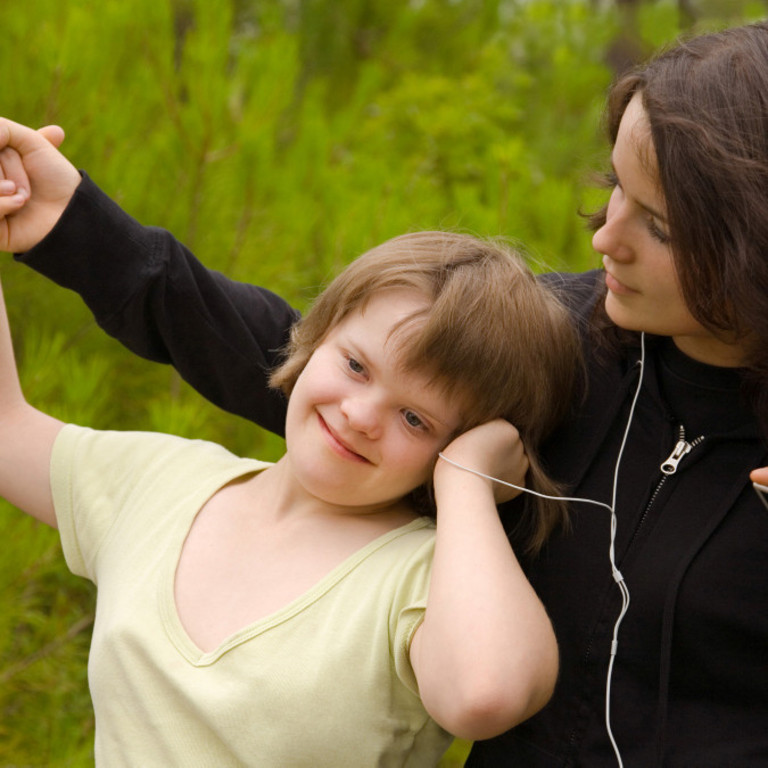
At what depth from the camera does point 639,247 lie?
1.33m

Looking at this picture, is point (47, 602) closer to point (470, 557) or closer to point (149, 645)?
point (149, 645)

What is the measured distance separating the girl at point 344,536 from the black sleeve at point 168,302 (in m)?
0.09

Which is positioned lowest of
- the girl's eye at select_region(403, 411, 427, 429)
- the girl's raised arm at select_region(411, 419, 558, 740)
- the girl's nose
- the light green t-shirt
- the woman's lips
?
the light green t-shirt

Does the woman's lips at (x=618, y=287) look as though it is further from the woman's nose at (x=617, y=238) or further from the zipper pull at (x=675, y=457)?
the zipper pull at (x=675, y=457)

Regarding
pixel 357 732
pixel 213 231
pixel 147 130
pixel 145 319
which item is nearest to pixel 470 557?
pixel 357 732

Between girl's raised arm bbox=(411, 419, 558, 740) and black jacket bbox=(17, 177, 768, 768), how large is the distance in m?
0.14

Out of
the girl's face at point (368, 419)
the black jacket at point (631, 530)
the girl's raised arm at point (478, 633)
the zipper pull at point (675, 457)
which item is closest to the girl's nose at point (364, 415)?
the girl's face at point (368, 419)

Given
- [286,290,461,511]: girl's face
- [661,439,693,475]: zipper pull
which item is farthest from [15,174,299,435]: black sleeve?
[661,439,693,475]: zipper pull

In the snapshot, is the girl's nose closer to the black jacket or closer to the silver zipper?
the black jacket

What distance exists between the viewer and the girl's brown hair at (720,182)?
126 cm

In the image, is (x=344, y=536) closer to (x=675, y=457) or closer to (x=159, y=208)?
(x=675, y=457)

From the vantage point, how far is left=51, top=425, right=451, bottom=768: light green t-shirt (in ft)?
4.31

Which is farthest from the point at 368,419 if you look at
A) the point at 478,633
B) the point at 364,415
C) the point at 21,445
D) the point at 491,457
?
the point at 21,445

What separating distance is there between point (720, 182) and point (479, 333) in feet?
1.16
